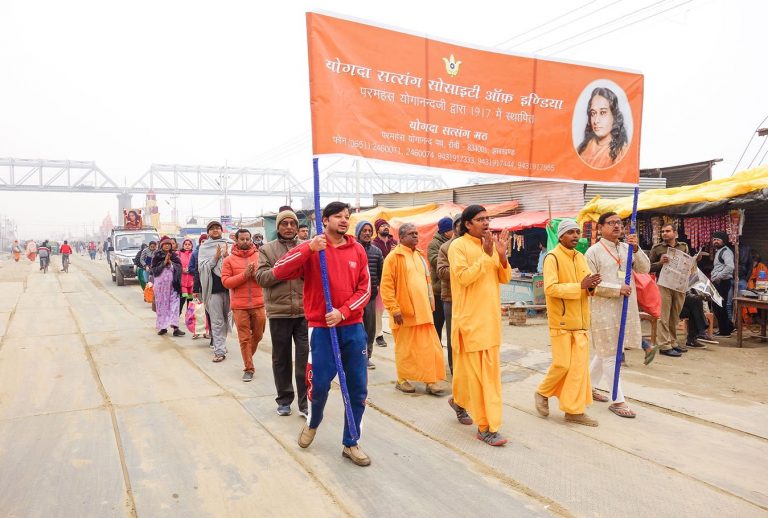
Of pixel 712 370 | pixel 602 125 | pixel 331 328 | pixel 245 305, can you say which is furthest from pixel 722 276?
pixel 331 328

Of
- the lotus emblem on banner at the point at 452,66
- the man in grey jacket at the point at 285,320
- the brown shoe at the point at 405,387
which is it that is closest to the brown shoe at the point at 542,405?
the brown shoe at the point at 405,387

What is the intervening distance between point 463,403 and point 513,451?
0.53 m

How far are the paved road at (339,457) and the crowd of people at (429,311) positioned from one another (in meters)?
0.23

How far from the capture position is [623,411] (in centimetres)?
450

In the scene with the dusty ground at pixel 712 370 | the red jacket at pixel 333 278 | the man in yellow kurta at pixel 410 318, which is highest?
the red jacket at pixel 333 278

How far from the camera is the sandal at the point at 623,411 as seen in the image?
176 inches

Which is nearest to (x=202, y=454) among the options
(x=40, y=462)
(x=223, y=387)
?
(x=40, y=462)

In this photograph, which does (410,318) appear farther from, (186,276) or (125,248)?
(125,248)

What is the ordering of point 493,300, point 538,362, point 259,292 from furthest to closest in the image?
1. point 538,362
2. point 259,292
3. point 493,300

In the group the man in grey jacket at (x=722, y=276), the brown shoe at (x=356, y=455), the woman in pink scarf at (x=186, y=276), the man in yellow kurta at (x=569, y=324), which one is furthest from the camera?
the woman in pink scarf at (x=186, y=276)

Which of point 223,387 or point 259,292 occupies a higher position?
point 259,292

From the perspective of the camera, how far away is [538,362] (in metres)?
6.63

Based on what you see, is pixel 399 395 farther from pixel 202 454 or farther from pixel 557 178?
pixel 557 178

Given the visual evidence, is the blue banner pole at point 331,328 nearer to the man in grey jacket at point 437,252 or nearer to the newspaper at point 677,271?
the man in grey jacket at point 437,252
